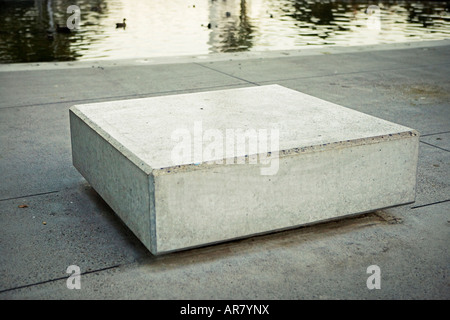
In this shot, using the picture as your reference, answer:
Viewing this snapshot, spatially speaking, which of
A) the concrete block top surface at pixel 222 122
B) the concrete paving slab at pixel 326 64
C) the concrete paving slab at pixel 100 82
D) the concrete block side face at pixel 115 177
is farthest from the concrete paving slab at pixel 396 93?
the concrete block side face at pixel 115 177

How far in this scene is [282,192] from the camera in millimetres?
3477

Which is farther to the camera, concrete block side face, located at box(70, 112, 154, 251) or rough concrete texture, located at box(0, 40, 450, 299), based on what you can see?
concrete block side face, located at box(70, 112, 154, 251)

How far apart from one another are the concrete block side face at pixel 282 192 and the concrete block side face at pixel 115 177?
13cm

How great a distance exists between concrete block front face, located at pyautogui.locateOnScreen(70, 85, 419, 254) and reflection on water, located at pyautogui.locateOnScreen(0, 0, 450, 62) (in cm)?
778

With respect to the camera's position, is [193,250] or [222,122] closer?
[193,250]

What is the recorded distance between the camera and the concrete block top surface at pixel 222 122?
351 centimetres

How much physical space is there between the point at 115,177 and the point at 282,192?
1.06m

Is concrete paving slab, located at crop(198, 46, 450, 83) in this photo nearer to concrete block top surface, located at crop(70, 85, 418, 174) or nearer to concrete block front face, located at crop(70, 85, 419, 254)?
concrete block top surface, located at crop(70, 85, 418, 174)

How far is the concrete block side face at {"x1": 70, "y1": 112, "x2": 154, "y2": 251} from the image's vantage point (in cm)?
325

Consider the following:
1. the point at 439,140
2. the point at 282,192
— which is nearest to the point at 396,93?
the point at 439,140

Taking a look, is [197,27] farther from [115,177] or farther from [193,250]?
[193,250]

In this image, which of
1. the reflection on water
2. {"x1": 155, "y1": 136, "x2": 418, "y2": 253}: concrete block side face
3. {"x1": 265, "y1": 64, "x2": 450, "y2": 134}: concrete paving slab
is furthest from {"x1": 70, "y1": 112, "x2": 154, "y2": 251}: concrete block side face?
the reflection on water

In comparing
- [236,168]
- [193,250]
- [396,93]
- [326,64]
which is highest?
[236,168]

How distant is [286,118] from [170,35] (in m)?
11.1
